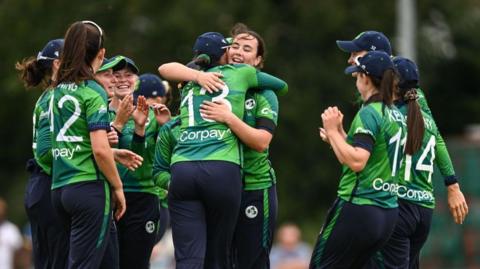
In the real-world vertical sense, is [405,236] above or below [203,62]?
below

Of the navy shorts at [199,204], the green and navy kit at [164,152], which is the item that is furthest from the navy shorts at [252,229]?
the green and navy kit at [164,152]

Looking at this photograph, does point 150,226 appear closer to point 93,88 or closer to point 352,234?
point 93,88

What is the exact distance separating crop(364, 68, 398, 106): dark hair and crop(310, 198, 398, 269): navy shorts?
84cm

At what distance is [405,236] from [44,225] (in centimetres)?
290

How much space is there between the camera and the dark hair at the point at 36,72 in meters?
11.0

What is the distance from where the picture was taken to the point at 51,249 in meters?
10.7

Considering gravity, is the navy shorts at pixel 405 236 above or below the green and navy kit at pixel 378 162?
below

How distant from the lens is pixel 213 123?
10539 mm

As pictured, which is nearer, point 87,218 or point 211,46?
point 87,218

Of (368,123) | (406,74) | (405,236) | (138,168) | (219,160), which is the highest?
(406,74)

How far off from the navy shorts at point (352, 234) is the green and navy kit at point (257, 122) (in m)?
0.79

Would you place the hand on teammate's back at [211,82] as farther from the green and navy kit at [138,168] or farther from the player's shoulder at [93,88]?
the green and navy kit at [138,168]

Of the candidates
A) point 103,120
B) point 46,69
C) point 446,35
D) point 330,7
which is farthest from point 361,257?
point 446,35

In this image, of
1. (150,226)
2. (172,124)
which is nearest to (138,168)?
(150,226)
